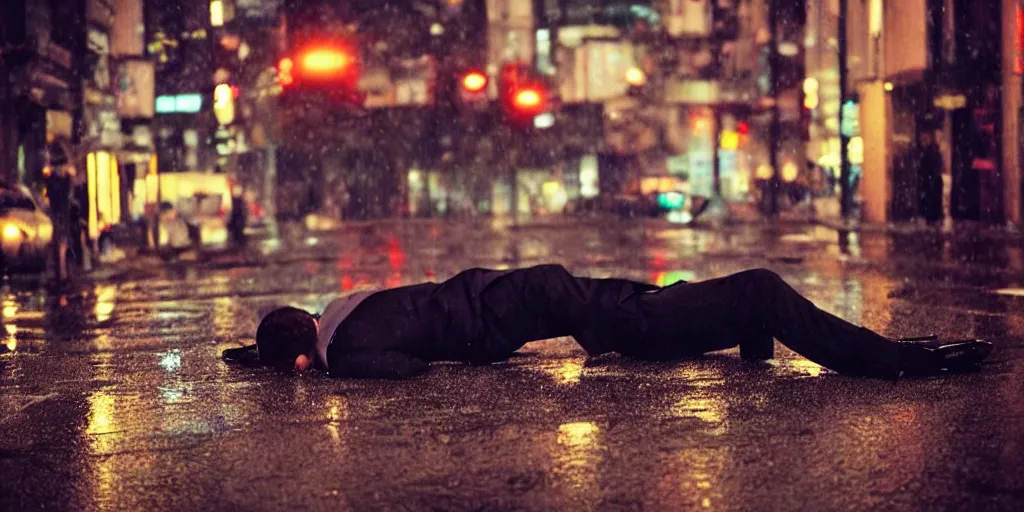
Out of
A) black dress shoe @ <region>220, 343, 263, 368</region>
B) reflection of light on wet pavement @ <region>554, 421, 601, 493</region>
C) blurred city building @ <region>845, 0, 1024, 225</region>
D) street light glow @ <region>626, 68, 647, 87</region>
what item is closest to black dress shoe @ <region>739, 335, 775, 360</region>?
reflection of light on wet pavement @ <region>554, 421, 601, 493</region>

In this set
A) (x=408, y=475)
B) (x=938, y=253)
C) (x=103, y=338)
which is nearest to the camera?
(x=408, y=475)

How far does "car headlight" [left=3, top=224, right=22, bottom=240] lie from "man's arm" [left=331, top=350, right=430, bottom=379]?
13.5 m

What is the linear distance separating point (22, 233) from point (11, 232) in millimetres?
157

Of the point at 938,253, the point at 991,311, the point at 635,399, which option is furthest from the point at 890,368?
the point at 938,253

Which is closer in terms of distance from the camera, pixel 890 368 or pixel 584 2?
pixel 890 368

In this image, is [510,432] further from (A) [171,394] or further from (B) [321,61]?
(B) [321,61]

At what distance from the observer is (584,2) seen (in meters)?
85.2

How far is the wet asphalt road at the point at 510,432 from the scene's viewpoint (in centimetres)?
428

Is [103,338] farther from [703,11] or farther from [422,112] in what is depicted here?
[703,11]

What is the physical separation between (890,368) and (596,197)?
64.7 meters

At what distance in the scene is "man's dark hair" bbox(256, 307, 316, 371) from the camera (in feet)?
22.1

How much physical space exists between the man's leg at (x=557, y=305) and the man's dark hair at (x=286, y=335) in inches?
38.2

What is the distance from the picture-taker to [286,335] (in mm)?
6730

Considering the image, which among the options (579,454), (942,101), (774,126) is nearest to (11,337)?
(579,454)
